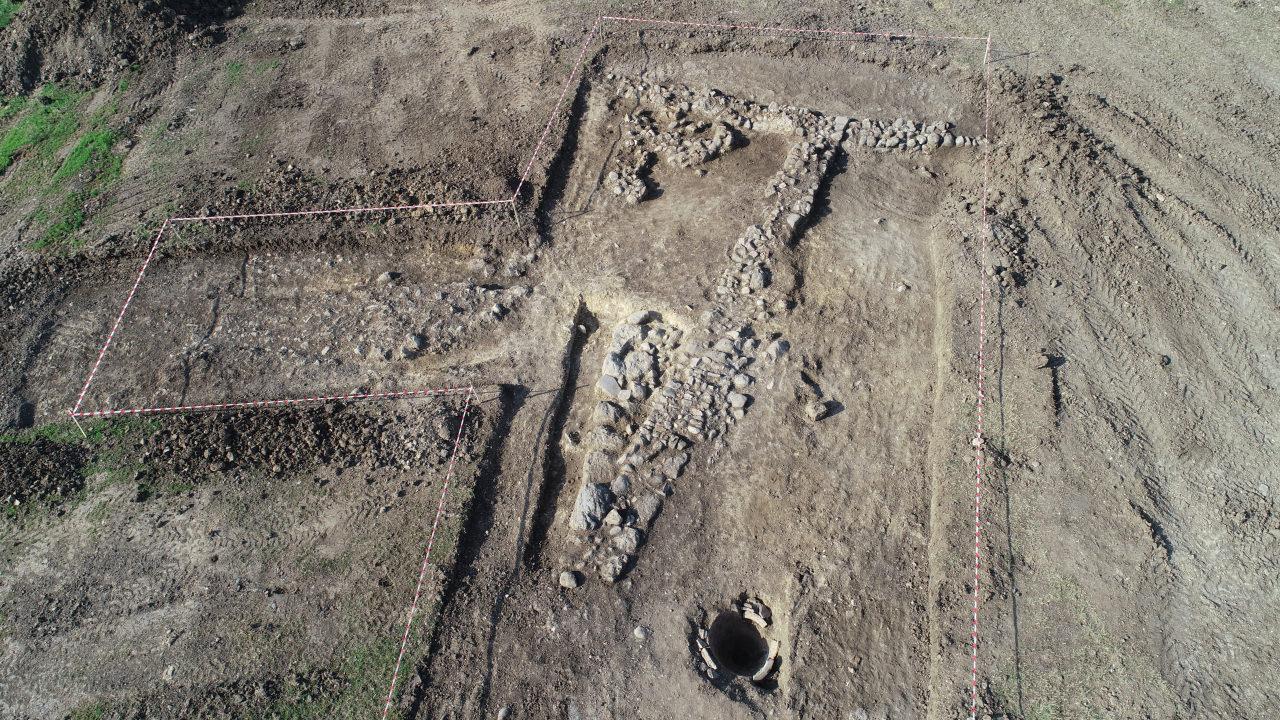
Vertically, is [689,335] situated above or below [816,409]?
above

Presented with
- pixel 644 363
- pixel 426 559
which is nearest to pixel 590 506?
pixel 426 559

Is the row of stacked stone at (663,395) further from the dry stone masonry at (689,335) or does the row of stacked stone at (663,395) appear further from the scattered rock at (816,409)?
the scattered rock at (816,409)

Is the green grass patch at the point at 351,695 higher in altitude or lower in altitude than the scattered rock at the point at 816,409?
lower

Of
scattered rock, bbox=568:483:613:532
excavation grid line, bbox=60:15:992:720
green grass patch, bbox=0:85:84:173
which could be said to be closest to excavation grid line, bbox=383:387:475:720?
excavation grid line, bbox=60:15:992:720

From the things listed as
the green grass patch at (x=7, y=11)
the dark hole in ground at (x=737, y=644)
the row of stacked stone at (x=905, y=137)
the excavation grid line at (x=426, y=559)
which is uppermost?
the green grass patch at (x=7, y=11)

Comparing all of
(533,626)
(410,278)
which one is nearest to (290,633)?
(533,626)

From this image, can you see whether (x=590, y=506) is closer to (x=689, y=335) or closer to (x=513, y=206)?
(x=689, y=335)

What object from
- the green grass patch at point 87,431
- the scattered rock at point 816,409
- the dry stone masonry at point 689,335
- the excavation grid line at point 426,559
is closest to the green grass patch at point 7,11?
the green grass patch at point 87,431

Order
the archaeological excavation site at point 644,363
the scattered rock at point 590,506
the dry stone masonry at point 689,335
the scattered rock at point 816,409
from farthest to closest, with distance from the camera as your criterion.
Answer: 1. the scattered rock at point 816,409
2. the dry stone masonry at point 689,335
3. the scattered rock at point 590,506
4. the archaeological excavation site at point 644,363
